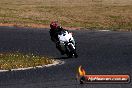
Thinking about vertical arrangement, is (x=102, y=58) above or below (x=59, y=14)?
above

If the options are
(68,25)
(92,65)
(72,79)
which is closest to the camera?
(72,79)

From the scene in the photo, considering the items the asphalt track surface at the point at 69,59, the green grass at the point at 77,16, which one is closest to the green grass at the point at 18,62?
the asphalt track surface at the point at 69,59

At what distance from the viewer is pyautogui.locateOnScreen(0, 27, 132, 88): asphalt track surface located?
1666cm

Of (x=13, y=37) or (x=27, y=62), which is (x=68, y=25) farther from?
(x=27, y=62)

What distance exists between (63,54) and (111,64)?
4864mm

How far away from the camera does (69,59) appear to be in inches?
979

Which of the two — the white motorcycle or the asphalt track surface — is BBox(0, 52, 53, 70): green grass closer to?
the asphalt track surface

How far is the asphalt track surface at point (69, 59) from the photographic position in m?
16.7

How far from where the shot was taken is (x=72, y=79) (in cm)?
1723

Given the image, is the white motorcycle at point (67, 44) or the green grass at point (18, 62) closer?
the green grass at point (18, 62)

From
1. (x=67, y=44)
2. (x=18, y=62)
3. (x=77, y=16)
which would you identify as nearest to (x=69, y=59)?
(x=67, y=44)

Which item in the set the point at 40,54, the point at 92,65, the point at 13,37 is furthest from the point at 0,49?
the point at 92,65

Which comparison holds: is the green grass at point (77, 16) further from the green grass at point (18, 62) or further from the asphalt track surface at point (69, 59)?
the green grass at point (18, 62)

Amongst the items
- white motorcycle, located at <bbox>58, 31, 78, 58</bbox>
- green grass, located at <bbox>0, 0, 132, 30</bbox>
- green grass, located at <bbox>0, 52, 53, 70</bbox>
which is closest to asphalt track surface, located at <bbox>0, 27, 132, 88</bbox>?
white motorcycle, located at <bbox>58, 31, 78, 58</bbox>
